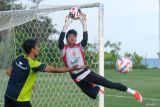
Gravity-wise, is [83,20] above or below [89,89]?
above

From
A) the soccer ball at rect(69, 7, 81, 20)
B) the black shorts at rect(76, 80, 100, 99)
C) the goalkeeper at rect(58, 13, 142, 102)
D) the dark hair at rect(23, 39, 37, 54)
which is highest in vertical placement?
the soccer ball at rect(69, 7, 81, 20)

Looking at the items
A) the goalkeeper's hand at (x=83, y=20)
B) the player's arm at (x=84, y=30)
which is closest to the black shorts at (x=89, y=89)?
the player's arm at (x=84, y=30)

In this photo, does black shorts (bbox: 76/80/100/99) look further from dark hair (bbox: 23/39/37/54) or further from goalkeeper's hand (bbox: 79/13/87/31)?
dark hair (bbox: 23/39/37/54)

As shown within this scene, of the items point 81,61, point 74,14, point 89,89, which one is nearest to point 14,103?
point 81,61

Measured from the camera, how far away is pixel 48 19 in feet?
29.2

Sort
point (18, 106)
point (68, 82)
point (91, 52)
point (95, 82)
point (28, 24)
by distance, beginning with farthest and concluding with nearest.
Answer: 1. point (68, 82)
2. point (28, 24)
3. point (91, 52)
4. point (95, 82)
5. point (18, 106)

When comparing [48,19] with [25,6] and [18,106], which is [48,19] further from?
[18,106]

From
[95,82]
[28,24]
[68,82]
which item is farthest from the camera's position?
[68,82]

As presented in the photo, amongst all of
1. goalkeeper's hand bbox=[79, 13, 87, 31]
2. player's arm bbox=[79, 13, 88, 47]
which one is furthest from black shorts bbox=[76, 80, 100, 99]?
goalkeeper's hand bbox=[79, 13, 87, 31]

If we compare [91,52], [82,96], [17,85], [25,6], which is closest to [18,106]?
[17,85]

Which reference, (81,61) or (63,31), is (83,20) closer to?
(63,31)

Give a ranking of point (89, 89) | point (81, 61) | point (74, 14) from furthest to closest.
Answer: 1. point (89, 89)
2. point (81, 61)
3. point (74, 14)

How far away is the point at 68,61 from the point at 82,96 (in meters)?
2.57

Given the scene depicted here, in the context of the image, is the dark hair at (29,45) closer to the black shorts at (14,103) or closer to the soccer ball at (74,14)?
the black shorts at (14,103)
